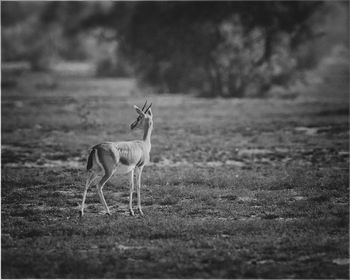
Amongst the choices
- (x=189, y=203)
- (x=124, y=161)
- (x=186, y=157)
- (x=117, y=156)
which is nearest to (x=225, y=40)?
(x=186, y=157)

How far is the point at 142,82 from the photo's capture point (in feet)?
135

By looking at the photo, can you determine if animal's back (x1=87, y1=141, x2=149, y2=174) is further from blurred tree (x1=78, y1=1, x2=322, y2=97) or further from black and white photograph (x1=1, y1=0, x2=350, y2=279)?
blurred tree (x1=78, y1=1, x2=322, y2=97)

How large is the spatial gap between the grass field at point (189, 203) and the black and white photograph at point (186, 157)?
1.3 inches

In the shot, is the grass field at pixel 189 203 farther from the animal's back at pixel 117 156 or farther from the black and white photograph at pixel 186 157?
the animal's back at pixel 117 156

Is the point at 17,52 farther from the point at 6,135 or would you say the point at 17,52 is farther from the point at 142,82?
the point at 6,135

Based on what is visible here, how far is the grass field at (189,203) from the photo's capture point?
25.1ft

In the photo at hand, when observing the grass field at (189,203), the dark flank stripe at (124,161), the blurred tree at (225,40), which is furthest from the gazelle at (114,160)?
the blurred tree at (225,40)

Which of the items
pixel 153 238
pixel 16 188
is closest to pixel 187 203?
pixel 153 238

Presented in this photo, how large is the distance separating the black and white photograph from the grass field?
0.11 feet

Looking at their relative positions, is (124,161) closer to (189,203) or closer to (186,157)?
(189,203)

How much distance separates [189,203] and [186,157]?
5.57 m

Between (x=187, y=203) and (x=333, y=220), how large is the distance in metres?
2.49

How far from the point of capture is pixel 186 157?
1642 cm

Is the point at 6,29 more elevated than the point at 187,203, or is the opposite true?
the point at 6,29
